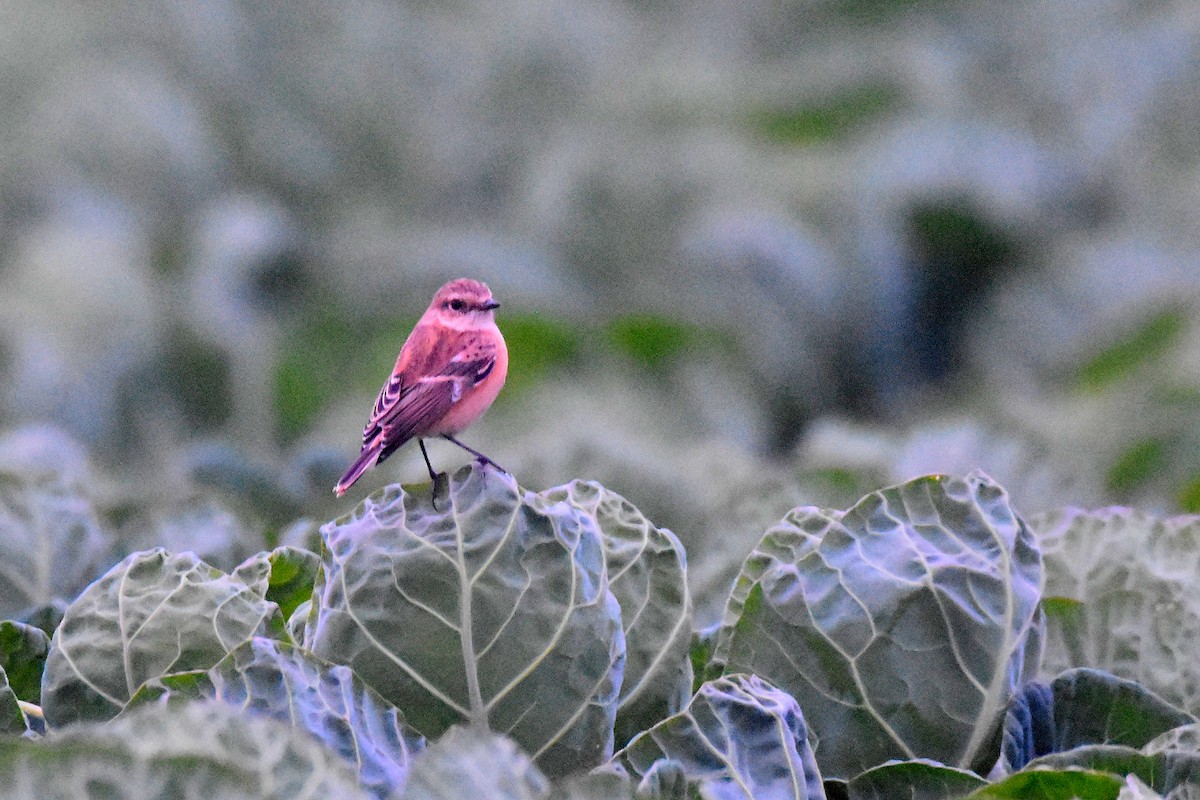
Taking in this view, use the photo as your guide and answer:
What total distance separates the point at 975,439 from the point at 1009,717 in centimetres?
172

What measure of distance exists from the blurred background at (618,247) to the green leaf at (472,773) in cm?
90

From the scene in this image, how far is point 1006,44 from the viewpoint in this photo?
30.8ft

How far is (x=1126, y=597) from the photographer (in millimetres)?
1788

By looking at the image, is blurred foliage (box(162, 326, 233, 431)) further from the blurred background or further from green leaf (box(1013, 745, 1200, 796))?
green leaf (box(1013, 745, 1200, 796))

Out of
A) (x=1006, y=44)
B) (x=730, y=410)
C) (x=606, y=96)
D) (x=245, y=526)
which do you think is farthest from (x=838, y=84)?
(x=245, y=526)

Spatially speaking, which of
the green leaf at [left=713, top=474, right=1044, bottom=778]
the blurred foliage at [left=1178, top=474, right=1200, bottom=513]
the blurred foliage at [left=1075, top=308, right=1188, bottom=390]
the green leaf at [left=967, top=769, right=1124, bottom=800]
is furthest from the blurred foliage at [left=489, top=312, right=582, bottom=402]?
the green leaf at [left=967, top=769, right=1124, bottom=800]

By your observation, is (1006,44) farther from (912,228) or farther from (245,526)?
(245,526)

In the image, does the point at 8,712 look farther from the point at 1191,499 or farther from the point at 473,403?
the point at 1191,499

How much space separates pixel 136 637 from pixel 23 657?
8.0 inches

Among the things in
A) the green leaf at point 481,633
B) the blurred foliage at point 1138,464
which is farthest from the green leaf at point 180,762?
the blurred foliage at point 1138,464

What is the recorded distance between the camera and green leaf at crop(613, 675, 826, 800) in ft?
4.66

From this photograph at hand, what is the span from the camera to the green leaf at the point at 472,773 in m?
1.19

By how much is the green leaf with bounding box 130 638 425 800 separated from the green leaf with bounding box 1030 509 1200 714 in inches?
32.5

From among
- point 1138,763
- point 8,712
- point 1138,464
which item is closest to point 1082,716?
point 1138,763
